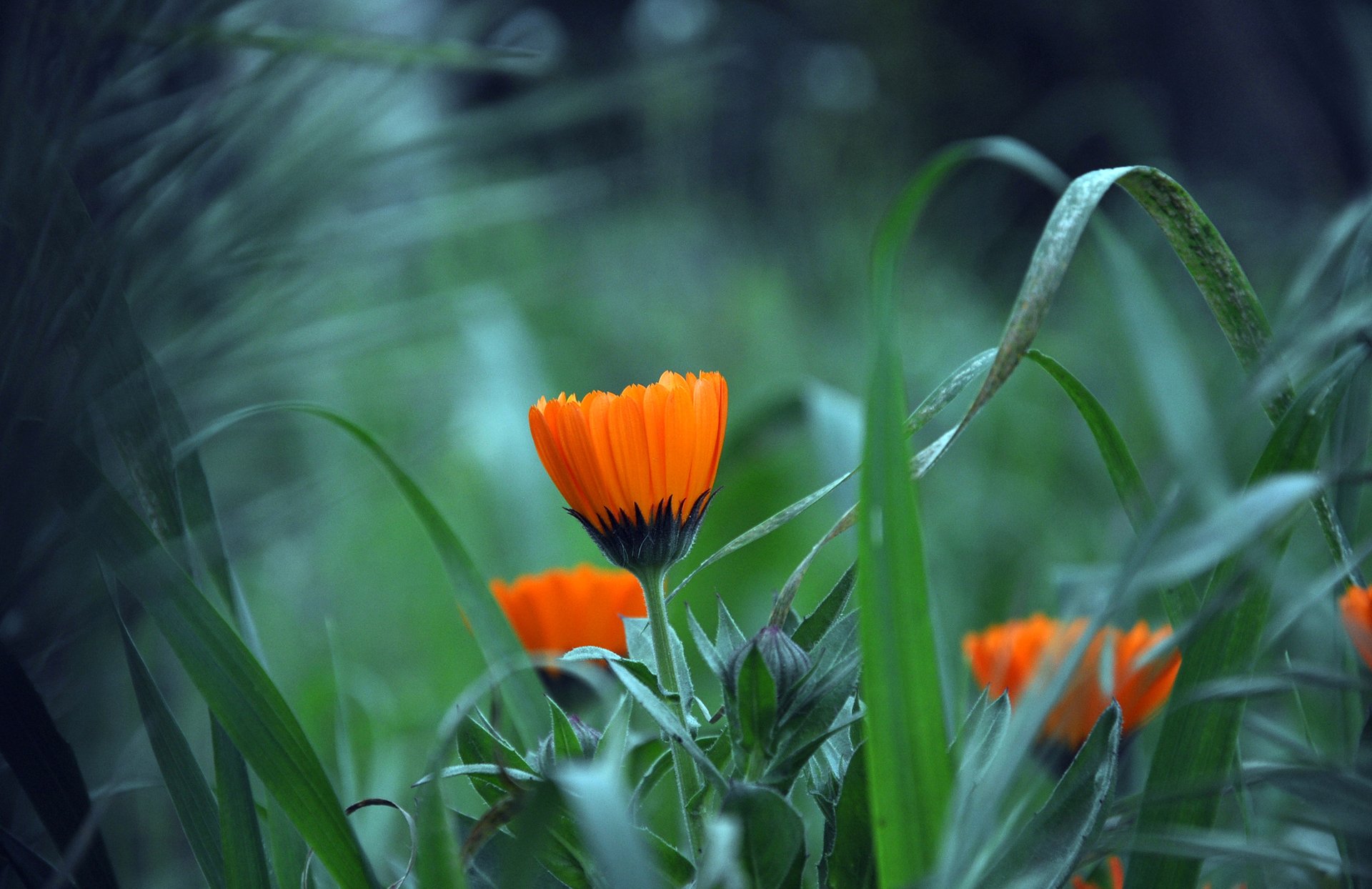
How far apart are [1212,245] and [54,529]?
0.31 metres

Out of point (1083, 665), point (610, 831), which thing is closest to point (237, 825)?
point (610, 831)

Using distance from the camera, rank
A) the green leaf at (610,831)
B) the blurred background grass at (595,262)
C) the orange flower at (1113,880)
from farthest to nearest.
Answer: the blurred background grass at (595,262) → the orange flower at (1113,880) → the green leaf at (610,831)

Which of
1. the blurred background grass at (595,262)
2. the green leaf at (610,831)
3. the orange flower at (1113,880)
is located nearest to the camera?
the green leaf at (610,831)

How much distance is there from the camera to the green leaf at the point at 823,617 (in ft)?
0.79

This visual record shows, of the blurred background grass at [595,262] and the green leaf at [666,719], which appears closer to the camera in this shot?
the green leaf at [666,719]

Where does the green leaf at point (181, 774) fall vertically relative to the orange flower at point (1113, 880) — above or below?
above

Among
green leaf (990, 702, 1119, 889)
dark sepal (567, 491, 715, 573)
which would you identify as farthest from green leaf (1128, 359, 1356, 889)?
dark sepal (567, 491, 715, 573)

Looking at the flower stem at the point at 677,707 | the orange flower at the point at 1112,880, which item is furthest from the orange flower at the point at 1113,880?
the flower stem at the point at 677,707

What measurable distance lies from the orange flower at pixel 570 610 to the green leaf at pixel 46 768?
0.59ft

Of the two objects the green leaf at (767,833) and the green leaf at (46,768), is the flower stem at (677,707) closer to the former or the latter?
the green leaf at (767,833)

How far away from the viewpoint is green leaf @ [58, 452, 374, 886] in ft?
0.70

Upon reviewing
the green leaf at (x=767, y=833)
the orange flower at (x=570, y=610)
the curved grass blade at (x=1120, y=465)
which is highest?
the curved grass blade at (x=1120, y=465)

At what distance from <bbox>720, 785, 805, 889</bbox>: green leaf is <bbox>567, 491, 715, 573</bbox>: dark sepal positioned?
74 millimetres

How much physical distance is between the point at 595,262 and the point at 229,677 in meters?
1.38
